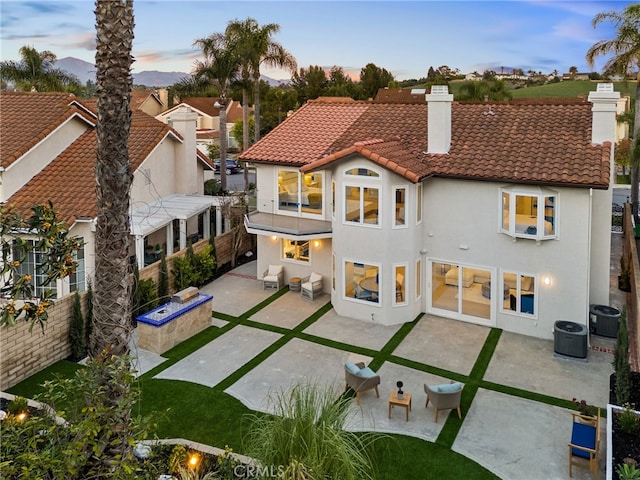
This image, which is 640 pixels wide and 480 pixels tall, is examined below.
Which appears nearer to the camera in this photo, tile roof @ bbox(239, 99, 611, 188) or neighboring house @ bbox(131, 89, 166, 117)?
tile roof @ bbox(239, 99, 611, 188)

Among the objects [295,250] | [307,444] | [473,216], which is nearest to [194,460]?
[307,444]

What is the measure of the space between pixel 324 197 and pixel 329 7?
10619 millimetres

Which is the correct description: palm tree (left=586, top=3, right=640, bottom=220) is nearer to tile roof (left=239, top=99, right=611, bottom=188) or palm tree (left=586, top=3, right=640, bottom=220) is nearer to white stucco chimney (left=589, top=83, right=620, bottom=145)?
tile roof (left=239, top=99, right=611, bottom=188)

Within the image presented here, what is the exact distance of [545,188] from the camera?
1825 cm

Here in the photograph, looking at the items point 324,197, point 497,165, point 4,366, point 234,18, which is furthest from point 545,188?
point 234,18

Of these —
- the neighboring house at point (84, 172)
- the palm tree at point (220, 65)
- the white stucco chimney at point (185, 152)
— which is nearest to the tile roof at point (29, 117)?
the neighboring house at point (84, 172)

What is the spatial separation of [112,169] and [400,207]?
12.7 metres

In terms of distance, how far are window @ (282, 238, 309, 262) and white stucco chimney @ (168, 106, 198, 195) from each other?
278 inches

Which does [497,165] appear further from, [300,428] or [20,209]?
[20,209]

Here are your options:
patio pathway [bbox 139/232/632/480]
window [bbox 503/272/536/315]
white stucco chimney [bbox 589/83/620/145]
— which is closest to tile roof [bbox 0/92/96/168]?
patio pathway [bbox 139/232/632/480]

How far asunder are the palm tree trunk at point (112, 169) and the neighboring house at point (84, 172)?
438 inches

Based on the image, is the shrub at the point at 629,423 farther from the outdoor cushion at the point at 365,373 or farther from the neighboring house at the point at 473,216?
the neighboring house at the point at 473,216

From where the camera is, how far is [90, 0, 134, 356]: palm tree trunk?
28.1ft

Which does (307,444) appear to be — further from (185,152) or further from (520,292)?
(185,152)
